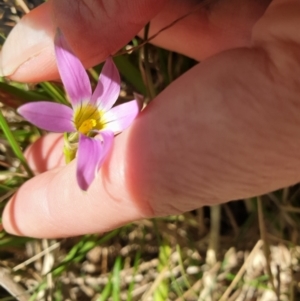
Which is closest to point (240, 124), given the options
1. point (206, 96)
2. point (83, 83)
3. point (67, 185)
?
point (206, 96)

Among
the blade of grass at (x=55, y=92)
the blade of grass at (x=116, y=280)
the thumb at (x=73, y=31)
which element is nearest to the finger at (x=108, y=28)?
the thumb at (x=73, y=31)

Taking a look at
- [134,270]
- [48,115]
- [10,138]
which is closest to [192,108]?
[48,115]

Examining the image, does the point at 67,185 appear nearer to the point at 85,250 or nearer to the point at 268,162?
the point at 85,250

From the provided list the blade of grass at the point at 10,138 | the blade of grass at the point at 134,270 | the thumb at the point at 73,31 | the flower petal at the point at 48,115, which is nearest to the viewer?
the flower petal at the point at 48,115

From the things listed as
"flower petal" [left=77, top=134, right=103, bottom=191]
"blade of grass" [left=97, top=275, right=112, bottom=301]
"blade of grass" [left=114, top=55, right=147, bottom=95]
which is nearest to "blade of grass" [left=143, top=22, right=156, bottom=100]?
"blade of grass" [left=114, top=55, right=147, bottom=95]

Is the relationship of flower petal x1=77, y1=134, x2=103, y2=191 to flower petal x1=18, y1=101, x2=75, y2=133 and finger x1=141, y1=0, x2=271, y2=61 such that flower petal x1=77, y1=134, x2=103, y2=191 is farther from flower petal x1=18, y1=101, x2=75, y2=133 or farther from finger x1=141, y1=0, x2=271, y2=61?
finger x1=141, y1=0, x2=271, y2=61

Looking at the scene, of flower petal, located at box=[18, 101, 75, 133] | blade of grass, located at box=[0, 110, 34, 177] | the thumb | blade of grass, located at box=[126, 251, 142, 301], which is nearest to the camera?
flower petal, located at box=[18, 101, 75, 133]

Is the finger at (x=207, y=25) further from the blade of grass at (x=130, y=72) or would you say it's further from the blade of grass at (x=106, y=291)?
the blade of grass at (x=106, y=291)

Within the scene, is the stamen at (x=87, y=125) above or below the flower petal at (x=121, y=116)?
above
